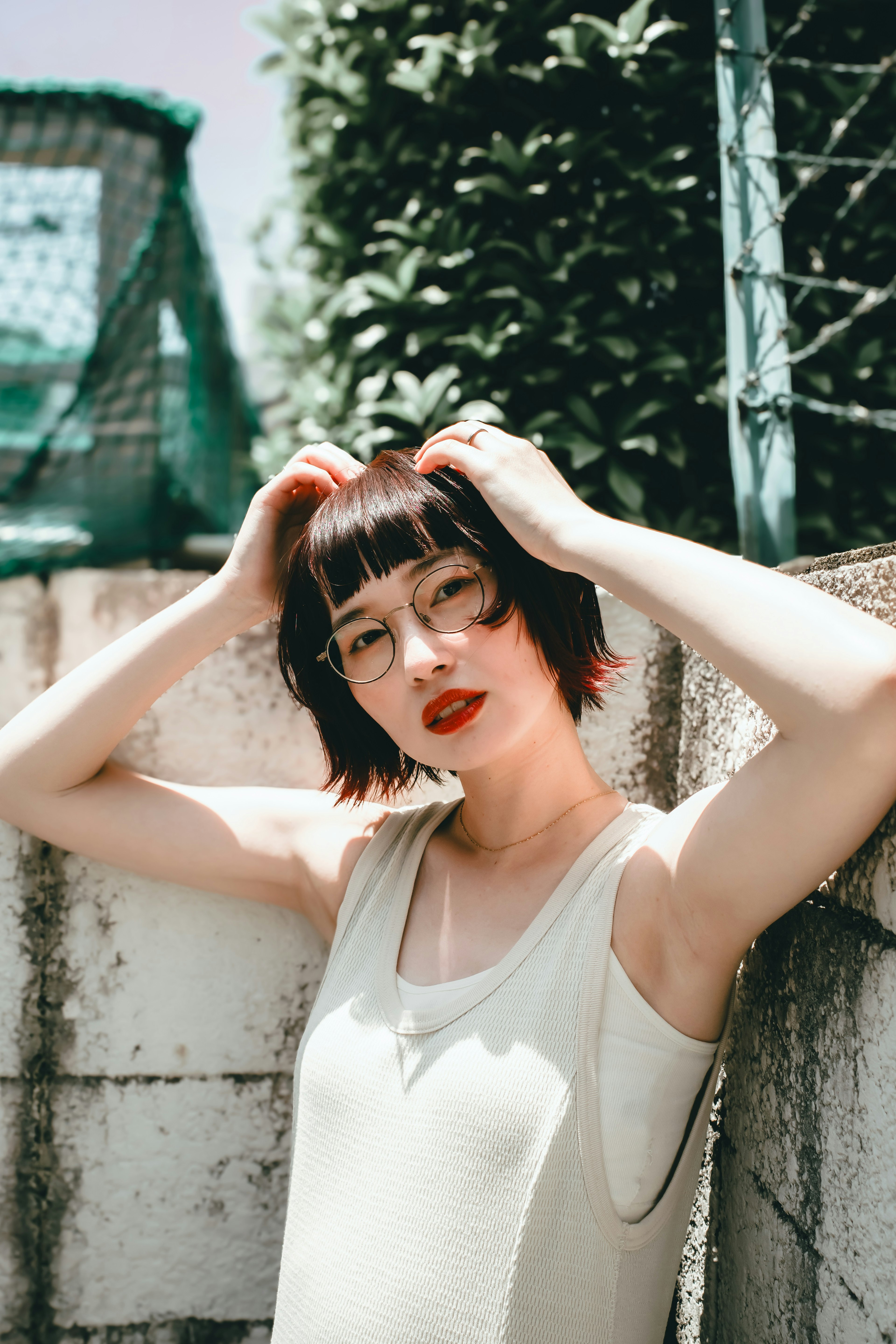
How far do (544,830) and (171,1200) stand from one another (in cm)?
121

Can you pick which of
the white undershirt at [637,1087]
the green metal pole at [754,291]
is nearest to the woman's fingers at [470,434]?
the white undershirt at [637,1087]

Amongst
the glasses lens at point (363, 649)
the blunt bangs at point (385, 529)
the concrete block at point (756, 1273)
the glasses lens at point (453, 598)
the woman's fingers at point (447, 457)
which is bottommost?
the concrete block at point (756, 1273)

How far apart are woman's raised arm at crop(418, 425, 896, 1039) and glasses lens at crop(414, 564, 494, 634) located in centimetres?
13

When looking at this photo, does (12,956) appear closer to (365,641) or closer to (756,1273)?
(365,641)

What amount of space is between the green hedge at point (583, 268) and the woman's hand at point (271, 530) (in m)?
0.98

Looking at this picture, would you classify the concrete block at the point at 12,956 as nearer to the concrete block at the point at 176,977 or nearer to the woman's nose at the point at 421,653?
the concrete block at the point at 176,977

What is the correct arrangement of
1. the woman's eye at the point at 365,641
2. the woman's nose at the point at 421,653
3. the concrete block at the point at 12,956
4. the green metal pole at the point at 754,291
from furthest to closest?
the green metal pole at the point at 754,291, the concrete block at the point at 12,956, the woman's eye at the point at 365,641, the woman's nose at the point at 421,653

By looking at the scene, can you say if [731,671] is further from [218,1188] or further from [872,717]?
[218,1188]

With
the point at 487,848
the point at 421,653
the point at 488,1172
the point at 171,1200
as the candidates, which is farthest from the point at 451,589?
the point at 171,1200

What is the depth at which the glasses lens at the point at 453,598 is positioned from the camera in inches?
50.9

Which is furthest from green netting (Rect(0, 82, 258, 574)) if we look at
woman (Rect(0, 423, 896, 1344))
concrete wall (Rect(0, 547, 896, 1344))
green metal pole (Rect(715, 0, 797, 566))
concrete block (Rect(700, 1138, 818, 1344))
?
concrete block (Rect(700, 1138, 818, 1344))

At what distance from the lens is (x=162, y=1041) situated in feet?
5.81

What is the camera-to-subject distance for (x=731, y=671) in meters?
1.01

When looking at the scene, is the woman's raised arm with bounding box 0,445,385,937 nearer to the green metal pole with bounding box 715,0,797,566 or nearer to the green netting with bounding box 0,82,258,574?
the green metal pole with bounding box 715,0,797,566
